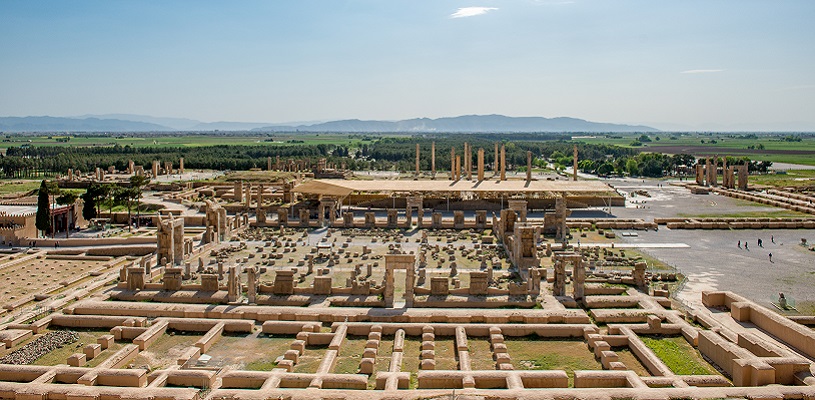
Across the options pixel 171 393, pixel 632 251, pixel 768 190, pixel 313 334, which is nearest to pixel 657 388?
pixel 313 334

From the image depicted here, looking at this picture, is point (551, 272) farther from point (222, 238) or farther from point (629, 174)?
point (629, 174)

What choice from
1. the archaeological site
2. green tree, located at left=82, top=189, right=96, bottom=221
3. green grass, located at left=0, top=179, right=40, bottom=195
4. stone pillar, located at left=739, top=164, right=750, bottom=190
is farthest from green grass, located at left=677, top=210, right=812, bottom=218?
green grass, located at left=0, top=179, right=40, bottom=195

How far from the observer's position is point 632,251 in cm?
4231

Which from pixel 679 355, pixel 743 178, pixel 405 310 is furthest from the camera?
pixel 743 178

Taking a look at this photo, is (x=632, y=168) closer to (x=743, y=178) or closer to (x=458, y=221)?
A: (x=743, y=178)

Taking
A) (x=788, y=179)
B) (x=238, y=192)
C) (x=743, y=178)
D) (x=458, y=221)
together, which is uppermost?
(x=743, y=178)

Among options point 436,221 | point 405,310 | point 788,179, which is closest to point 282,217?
point 436,221

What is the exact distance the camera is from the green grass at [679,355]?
70.0 feet

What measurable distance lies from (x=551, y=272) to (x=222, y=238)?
1027 inches

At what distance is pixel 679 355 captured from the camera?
22.8 m

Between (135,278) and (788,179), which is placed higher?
(788,179)

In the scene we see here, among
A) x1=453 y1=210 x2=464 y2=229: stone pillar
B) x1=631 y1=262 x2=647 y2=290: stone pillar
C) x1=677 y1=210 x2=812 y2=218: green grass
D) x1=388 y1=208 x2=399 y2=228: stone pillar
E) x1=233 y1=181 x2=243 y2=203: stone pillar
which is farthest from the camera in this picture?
x1=233 y1=181 x2=243 y2=203: stone pillar

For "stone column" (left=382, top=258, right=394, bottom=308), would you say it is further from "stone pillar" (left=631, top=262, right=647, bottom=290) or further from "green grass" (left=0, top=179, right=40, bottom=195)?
"green grass" (left=0, top=179, right=40, bottom=195)

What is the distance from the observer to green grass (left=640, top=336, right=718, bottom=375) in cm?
2133
